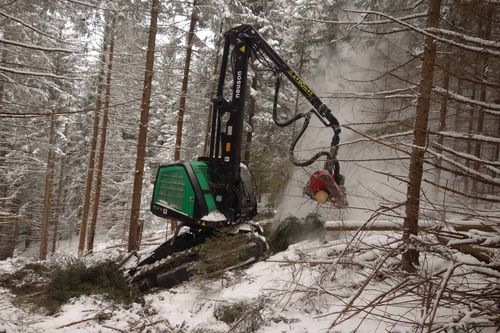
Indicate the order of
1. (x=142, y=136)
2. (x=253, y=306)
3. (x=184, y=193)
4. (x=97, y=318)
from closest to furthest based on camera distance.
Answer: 1. (x=253, y=306)
2. (x=97, y=318)
3. (x=184, y=193)
4. (x=142, y=136)

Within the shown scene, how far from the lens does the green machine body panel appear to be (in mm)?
6762

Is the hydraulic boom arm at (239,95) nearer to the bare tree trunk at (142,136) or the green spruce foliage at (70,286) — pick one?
the green spruce foliage at (70,286)

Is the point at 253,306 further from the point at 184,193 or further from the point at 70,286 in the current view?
the point at 70,286

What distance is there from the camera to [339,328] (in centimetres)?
410

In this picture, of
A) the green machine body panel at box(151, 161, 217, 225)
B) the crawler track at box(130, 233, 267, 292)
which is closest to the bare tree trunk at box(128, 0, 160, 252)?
the green machine body panel at box(151, 161, 217, 225)

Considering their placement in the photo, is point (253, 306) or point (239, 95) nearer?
point (253, 306)

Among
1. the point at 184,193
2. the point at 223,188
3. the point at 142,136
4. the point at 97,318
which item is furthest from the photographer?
the point at 142,136

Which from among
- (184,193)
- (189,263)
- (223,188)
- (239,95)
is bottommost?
(189,263)

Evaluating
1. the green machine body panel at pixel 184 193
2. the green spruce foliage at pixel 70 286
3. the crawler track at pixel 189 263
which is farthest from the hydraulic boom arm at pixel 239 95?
the green spruce foliage at pixel 70 286

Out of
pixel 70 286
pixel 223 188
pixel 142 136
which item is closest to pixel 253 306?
pixel 223 188

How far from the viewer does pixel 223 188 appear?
7.10 meters

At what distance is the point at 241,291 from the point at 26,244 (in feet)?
106

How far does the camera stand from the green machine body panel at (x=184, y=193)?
6.76 m

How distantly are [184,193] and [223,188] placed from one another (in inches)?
29.8
